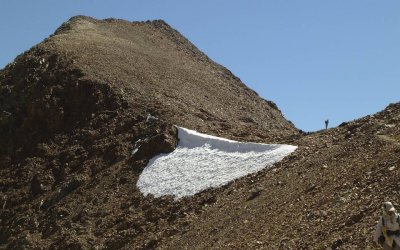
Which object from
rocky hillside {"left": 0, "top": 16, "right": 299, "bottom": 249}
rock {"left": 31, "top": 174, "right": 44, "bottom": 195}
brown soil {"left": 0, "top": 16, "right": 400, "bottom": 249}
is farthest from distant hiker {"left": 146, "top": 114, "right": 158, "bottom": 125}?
rock {"left": 31, "top": 174, "right": 44, "bottom": 195}

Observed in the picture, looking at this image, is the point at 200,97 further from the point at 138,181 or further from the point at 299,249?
the point at 299,249

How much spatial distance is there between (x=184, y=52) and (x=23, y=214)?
23898 mm

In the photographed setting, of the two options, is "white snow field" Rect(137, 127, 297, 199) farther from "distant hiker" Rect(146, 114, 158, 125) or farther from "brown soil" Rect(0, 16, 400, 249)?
"distant hiker" Rect(146, 114, 158, 125)

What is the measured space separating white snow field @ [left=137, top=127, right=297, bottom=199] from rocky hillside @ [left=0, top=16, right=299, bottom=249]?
0.59m

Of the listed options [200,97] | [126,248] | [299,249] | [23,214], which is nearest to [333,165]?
[299,249]

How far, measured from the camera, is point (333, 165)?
56.0 feet

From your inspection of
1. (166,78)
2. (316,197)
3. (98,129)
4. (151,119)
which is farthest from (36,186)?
(316,197)

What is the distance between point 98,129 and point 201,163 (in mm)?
7033

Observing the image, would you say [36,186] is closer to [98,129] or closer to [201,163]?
[98,129]

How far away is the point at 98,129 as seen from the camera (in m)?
27.0

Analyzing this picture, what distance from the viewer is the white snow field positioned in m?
20.4

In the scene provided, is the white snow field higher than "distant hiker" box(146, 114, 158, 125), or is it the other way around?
"distant hiker" box(146, 114, 158, 125)

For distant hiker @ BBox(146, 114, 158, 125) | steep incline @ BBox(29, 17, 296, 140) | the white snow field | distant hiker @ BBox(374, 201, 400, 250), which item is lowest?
distant hiker @ BBox(374, 201, 400, 250)

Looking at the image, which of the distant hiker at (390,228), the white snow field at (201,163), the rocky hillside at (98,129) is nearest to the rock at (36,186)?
the rocky hillside at (98,129)
